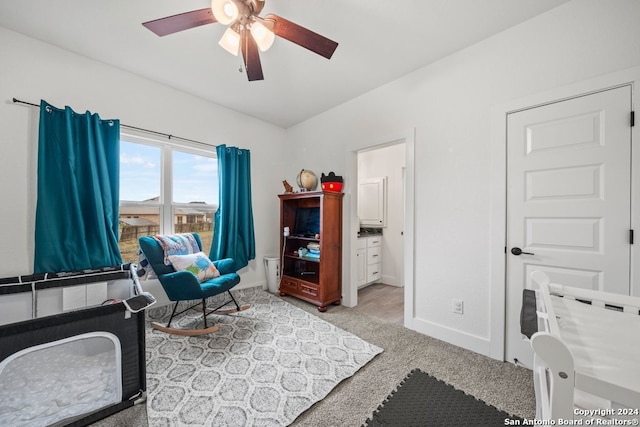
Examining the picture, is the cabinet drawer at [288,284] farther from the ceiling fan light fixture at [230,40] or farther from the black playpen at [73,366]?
the ceiling fan light fixture at [230,40]

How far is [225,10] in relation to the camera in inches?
53.5

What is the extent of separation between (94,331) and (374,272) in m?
3.36

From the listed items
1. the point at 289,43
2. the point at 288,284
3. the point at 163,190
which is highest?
the point at 289,43

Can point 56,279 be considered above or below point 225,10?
below

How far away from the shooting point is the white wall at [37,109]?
1876 millimetres

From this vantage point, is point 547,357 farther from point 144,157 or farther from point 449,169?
point 144,157

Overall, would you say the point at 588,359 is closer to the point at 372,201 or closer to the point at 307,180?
the point at 307,180

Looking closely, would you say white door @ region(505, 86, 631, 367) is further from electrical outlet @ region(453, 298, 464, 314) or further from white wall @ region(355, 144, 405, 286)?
white wall @ region(355, 144, 405, 286)

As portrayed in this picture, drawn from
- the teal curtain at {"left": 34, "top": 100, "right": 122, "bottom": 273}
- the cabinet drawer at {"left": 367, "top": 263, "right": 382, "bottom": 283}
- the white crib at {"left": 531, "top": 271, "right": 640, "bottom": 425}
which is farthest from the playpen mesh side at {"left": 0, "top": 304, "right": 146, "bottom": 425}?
the cabinet drawer at {"left": 367, "top": 263, "right": 382, "bottom": 283}

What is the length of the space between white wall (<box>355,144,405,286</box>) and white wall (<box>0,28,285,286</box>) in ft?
8.83

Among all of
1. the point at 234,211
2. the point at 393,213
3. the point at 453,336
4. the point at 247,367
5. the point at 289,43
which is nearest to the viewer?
the point at 247,367

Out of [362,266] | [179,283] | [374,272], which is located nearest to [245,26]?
[179,283]

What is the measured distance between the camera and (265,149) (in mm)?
3631

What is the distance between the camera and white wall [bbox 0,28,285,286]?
6.15 ft
